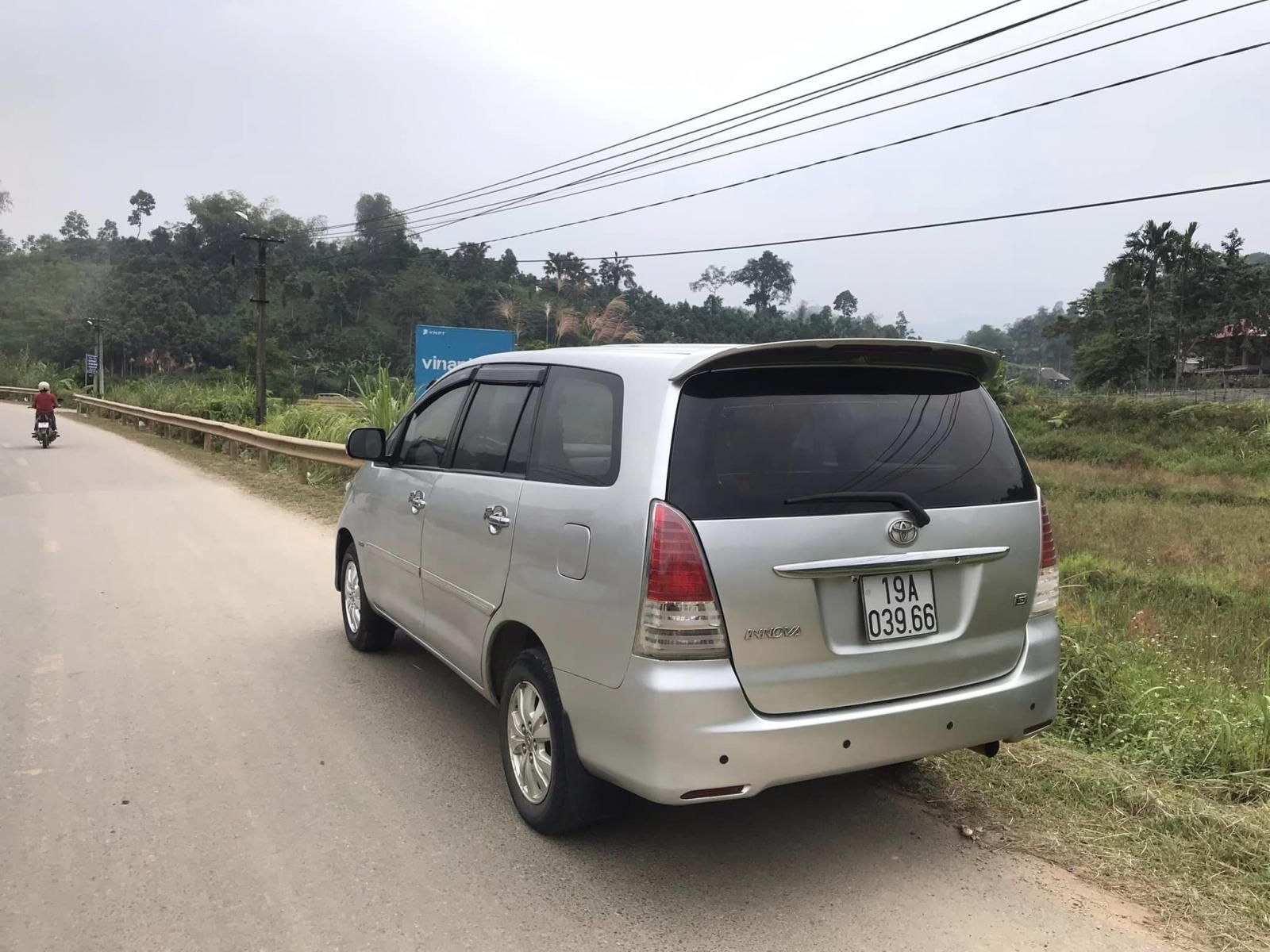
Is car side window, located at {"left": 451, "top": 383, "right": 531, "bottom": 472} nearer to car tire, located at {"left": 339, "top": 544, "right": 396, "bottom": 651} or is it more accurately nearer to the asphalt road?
the asphalt road

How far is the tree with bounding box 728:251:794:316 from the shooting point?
88.4 meters

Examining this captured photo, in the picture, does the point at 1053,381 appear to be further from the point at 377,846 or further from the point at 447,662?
the point at 377,846

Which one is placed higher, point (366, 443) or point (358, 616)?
point (366, 443)

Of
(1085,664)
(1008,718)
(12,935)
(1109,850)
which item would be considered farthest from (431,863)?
(1085,664)

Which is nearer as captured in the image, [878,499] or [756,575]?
[756,575]

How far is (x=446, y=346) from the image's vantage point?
42.5ft

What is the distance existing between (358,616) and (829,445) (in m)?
3.62

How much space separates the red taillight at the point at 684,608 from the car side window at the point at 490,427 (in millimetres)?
1276

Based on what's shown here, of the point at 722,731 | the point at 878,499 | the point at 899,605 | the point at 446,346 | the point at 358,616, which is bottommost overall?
the point at 358,616

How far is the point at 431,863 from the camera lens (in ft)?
10.4

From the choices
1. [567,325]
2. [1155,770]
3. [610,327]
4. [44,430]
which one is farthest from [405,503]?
[44,430]

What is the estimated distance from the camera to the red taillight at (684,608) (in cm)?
277

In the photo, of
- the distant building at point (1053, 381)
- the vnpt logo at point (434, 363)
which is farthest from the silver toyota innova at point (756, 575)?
the distant building at point (1053, 381)

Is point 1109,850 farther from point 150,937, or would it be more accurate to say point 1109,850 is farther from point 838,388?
point 150,937
